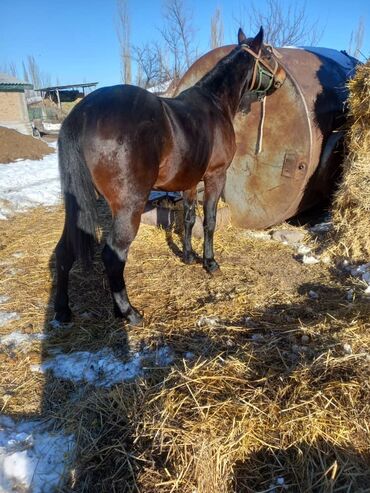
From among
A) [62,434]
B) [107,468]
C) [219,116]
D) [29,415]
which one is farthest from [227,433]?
[219,116]

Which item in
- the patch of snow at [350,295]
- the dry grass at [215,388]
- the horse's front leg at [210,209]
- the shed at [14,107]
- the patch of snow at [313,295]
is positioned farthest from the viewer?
the shed at [14,107]

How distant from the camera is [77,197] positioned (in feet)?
7.69

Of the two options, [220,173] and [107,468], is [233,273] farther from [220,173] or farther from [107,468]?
[107,468]

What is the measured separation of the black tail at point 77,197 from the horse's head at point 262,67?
214 cm

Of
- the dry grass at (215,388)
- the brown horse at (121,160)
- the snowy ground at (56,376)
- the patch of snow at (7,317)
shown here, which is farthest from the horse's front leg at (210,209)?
the patch of snow at (7,317)

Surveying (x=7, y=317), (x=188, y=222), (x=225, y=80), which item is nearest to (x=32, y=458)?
(x=7, y=317)

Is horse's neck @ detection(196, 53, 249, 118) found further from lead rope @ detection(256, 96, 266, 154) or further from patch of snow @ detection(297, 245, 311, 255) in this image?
patch of snow @ detection(297, 245, 311, 255)

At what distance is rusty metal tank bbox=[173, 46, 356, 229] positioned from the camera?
375 cm

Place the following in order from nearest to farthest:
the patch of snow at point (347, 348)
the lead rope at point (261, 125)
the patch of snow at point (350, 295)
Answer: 1. the patch of snow at point (347, 348)
2. the patch of snow at point (350, 295)
3. the lead rope at point (261, 125)

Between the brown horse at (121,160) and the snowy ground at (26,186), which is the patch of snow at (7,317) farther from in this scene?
the snowy ground at (26,186)

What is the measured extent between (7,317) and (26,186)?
5.12 metres

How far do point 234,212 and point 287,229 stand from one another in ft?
2.43

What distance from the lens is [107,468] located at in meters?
1.48

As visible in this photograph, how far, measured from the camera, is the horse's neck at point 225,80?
3.36 meters
